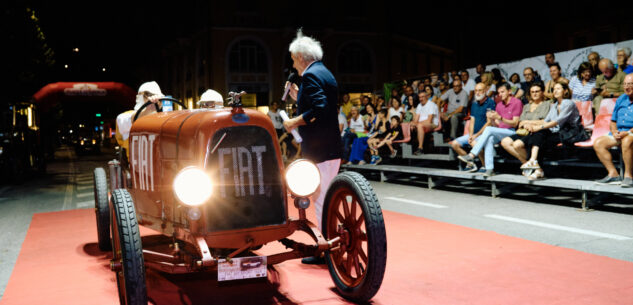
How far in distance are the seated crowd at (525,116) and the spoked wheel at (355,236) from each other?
5.14 meters

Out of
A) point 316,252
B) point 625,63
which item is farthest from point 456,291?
point 625,63

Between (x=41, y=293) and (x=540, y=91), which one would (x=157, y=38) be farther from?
(x=41, y=293)

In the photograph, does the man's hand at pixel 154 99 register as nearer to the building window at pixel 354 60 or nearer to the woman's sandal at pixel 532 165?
the woman's sandal at pixel 532 165

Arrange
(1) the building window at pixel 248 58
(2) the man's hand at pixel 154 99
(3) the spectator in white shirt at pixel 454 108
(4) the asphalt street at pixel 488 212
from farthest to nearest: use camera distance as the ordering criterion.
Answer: (1) the building window at pixel 248 58 < (3) the spectator in white shirt at pixel 454 108 < (4) the asphalt street at pixel 488 212 < (2) the man's hand at pixel 154 99

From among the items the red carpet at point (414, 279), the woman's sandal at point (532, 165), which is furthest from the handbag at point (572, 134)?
the red carpet at point (414, 279)

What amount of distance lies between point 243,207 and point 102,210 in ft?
7.10

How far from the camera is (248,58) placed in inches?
1230

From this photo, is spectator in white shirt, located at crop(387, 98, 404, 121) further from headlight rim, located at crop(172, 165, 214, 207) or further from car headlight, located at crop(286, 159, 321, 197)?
headlight rim, located at crop(172, 165, 214, 207)

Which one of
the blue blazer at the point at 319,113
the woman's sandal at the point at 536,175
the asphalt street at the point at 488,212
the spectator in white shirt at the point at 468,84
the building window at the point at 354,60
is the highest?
the building window at the point at 354,60

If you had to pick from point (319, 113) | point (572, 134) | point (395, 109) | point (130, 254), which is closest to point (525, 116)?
point (572, 134)

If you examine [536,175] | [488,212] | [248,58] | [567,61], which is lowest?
[488,212]

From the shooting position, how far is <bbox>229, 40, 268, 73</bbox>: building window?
3103 cm

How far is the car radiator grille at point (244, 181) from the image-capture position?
359 cm

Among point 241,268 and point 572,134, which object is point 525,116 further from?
point 241,268
